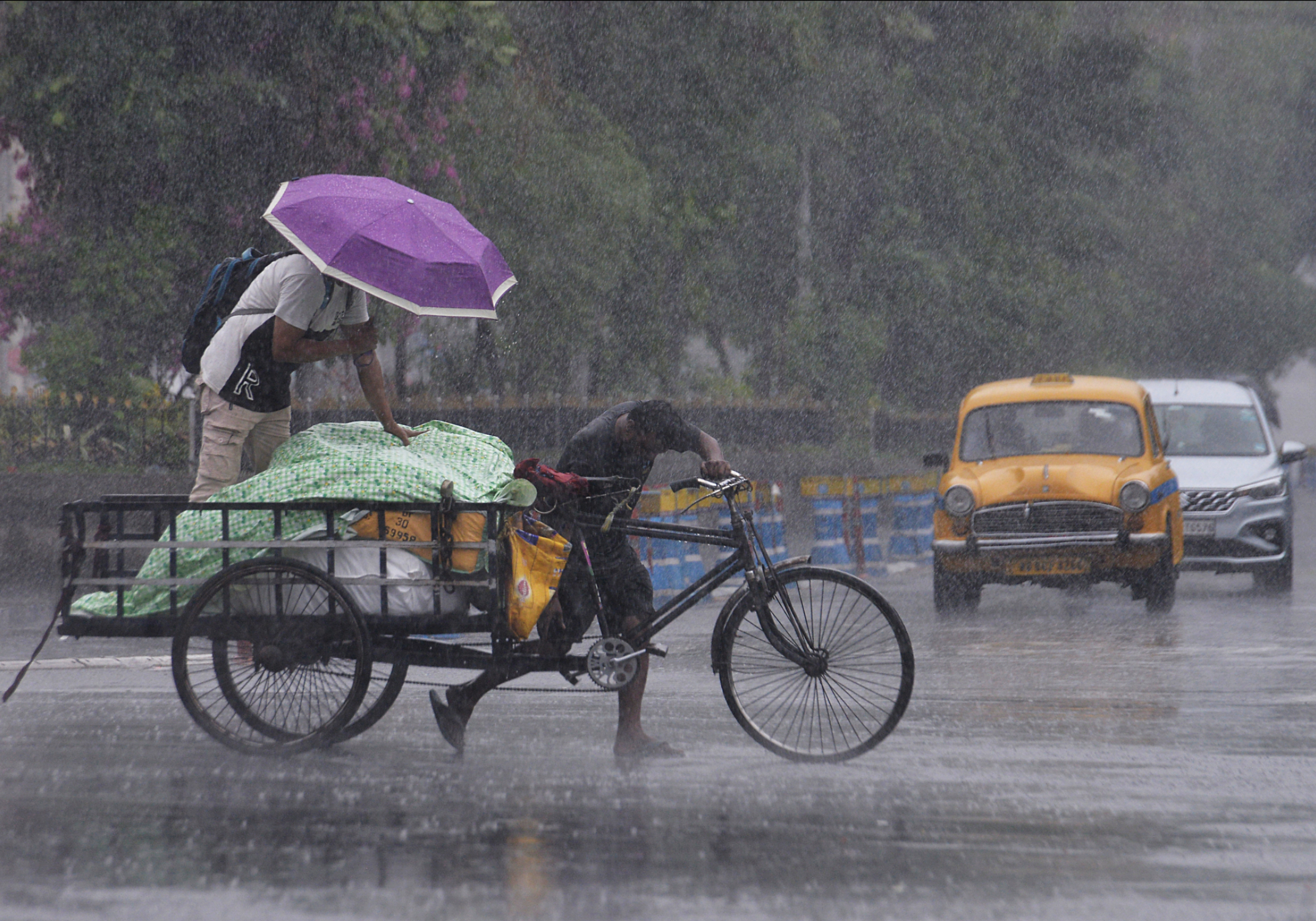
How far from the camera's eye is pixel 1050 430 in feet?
47.1

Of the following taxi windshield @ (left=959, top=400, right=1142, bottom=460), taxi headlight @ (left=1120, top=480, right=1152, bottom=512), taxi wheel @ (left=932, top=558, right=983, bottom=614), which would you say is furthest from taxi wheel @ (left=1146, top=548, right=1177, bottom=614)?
taxi wheel @ (left=932, top=558, right=983, bottom=614)

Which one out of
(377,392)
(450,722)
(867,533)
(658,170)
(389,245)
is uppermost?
(658,170)

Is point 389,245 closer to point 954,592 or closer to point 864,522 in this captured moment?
point 954,592

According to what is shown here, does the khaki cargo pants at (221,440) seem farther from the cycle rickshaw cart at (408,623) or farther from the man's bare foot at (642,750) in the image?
the man's bare foot at (642,750)

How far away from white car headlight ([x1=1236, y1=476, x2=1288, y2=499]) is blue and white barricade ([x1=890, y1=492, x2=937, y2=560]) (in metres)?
4.62

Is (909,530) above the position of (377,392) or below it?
below

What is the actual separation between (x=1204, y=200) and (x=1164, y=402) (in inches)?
1318

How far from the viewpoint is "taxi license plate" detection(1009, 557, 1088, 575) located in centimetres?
1321

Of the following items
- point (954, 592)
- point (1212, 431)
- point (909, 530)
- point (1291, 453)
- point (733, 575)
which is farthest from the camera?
point (909, 530)

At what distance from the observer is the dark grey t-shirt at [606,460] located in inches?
269

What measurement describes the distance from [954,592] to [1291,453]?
13.3 feet

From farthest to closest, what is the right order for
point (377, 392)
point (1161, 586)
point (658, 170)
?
point (658, 170) → point (1161, 586) → point (377, 392)

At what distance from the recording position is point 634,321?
1014 inches

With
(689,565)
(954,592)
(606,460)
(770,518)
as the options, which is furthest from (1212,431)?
(606,460)
